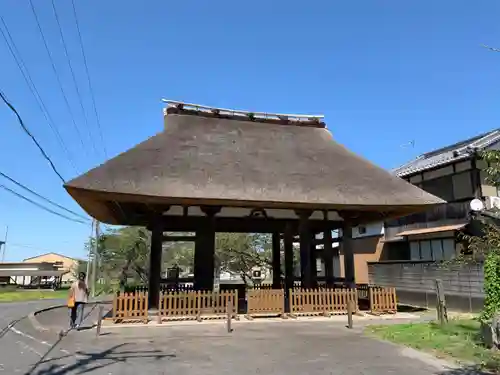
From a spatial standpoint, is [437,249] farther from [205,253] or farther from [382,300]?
[205,253]

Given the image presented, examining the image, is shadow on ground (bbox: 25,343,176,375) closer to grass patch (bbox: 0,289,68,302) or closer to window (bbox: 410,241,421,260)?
window (bbox: 410,241,421,260)

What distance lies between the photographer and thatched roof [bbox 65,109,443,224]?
40.0 feet

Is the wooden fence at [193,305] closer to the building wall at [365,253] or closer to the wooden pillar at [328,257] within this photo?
the wooden pillar at [328,257]

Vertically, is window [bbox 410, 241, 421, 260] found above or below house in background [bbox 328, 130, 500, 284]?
below

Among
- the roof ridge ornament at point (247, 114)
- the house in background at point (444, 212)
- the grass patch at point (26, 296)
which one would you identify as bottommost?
the grass patch at point (26, 296)

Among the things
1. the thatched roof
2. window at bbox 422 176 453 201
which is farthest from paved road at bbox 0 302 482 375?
window at bbox 422 176 453 201

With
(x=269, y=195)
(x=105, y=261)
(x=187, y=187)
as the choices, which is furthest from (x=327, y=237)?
(x=105, y=261)

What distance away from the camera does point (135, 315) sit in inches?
506

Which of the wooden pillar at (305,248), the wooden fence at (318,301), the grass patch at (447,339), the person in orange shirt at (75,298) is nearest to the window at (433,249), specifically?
the wooden fence at (318,301)

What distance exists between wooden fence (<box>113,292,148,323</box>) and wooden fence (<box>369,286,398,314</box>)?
7931 millimetres

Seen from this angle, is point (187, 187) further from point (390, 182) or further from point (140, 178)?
point (390, 182)

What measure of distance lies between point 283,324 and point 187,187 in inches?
202

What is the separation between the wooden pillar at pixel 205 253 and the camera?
15234mm

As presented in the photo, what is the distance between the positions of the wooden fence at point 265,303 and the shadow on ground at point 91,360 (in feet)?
19.0
